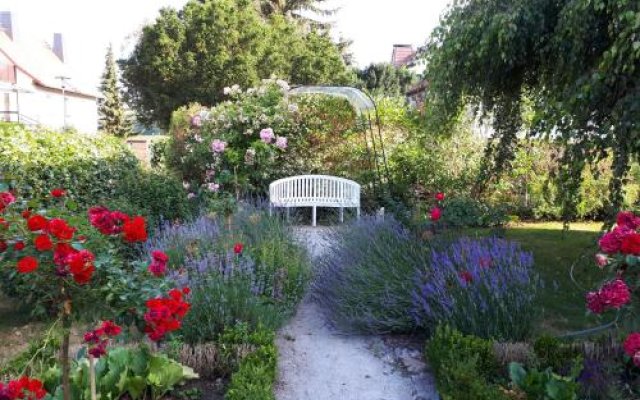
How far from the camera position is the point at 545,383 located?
267 cm

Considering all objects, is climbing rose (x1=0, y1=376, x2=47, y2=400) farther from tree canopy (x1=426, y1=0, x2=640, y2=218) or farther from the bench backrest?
the bench backrest

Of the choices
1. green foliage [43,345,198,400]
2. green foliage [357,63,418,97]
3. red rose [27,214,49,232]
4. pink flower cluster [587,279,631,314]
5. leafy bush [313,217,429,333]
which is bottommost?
green foliage [43,345,198,400]

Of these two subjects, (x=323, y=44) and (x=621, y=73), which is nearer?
(x=621, y=73)

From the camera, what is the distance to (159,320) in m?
2.06

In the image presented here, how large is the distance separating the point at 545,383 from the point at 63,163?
4940 millimetres

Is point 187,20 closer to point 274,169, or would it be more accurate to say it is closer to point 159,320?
point 274,169

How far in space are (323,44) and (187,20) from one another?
17.9 ft

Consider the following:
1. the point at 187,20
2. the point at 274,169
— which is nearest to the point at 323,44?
the point at 187,20

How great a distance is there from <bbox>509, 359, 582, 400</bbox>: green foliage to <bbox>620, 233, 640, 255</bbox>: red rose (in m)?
0.61

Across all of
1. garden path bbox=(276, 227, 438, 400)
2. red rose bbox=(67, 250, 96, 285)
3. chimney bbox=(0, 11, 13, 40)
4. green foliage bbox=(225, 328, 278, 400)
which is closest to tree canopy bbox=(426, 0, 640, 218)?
garden path bbox=(276, 227, 438, 400)

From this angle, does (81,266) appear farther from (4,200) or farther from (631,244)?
(631,244)

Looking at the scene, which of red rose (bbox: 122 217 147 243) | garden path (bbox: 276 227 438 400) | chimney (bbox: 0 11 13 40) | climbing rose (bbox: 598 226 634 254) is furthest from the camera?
chimney (bbox: 0 11 13 40)

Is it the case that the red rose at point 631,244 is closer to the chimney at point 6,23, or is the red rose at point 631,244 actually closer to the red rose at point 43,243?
the red rose at point 43,243

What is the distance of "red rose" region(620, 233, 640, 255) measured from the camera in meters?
2.31
